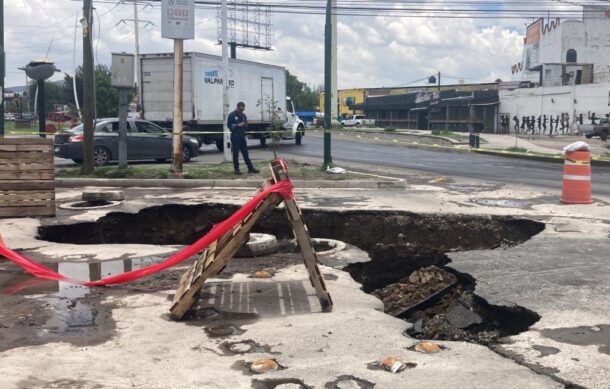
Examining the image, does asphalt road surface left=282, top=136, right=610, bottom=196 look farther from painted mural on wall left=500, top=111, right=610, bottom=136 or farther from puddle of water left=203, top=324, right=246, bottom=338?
painted mural on wall left=500, top=111, right=610, bottom=136

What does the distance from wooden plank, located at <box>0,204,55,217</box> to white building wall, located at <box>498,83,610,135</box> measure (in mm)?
39721

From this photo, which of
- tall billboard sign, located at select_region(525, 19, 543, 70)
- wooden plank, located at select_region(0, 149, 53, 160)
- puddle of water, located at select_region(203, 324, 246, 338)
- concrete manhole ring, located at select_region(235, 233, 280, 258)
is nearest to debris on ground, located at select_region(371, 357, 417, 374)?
puddle of water, located at select_region(203, 324, 246, 338)

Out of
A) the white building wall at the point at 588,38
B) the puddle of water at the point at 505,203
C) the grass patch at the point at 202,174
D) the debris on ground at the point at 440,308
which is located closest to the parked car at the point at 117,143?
the grass patch at the point at 202,174

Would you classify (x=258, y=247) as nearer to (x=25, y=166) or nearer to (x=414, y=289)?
(x=414, y=289)

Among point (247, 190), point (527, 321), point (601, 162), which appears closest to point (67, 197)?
point (247, 190)

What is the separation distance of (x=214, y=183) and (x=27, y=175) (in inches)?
216

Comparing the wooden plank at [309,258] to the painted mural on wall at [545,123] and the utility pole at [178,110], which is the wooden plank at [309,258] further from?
the painted mural on wall at [545,123]

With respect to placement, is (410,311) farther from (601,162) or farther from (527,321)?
(601,162)

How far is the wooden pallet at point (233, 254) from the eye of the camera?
17.6 feet

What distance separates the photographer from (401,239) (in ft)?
32.3

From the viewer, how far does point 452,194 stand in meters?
14.0

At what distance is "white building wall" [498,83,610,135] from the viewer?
1735 inches

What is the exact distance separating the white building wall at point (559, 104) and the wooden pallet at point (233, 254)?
41497 millimetres

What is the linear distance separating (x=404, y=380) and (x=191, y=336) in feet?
5.87
